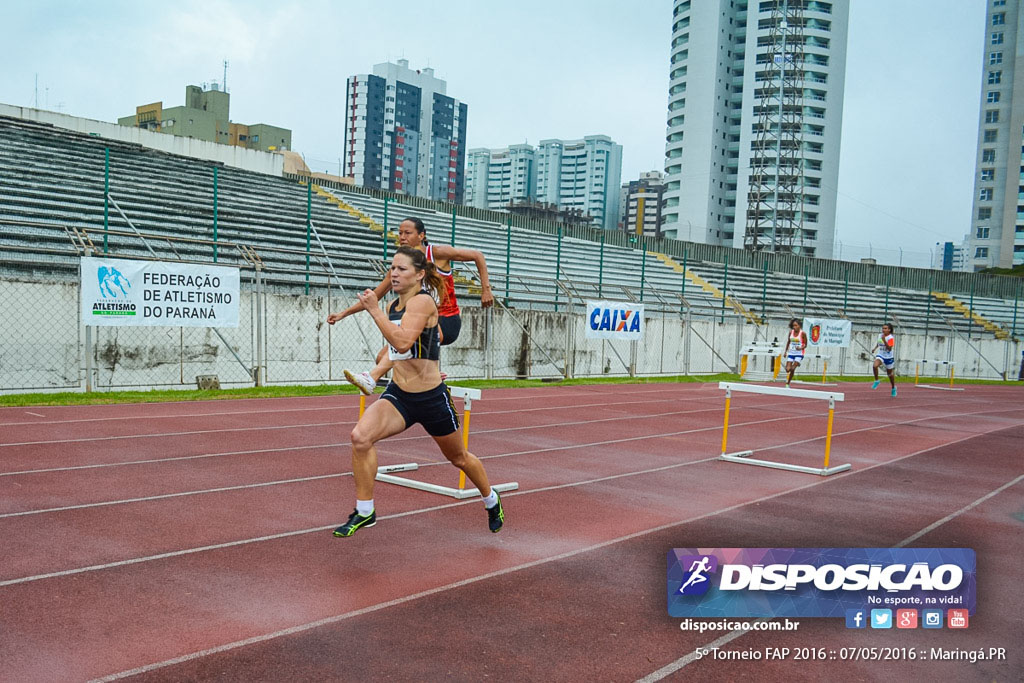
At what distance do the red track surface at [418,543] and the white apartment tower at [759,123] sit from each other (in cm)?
7912

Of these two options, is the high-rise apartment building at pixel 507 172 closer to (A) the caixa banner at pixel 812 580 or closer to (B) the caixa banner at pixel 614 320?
(B) the caixa banner at pixel 614 320

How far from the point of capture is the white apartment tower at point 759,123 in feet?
295

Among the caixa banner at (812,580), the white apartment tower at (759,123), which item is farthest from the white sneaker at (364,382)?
the white apartment tower at (759,123)

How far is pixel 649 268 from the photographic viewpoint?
31188 mm

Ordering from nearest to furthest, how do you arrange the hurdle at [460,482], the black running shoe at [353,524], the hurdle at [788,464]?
1. the black running shoe at [353,524]
2. the hurdle at [460,482]
3. the hurdle at [788,464]

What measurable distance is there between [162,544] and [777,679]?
3.70m

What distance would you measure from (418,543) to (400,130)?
14733 centimetres

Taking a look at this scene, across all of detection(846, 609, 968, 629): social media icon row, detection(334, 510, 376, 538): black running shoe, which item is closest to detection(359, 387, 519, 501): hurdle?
detection(334, 510, 376, 538): black running shoe

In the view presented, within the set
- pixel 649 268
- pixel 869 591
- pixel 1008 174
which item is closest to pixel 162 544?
pixel 869 591

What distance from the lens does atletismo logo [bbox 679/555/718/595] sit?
13.8 ft

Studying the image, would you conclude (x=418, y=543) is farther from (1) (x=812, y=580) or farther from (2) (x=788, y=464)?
(2) (x=788, y=464)

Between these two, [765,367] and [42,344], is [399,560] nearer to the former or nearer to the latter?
[42,344]

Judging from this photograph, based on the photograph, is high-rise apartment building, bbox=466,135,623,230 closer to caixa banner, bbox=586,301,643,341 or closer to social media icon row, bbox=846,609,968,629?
caixa banner, bbox=586,301,643,341

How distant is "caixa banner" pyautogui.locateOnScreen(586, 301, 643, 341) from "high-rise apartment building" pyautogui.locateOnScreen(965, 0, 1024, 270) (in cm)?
8600
